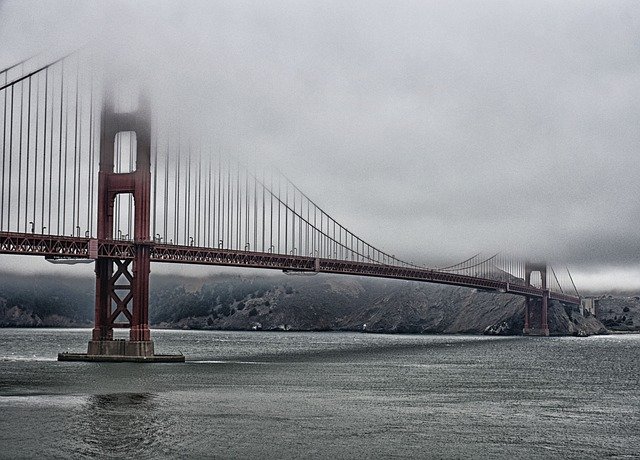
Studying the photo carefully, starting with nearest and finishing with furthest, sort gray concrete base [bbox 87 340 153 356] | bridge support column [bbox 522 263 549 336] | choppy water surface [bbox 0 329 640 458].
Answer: choppy water surface [bbox 0 329 640 458] < gray concrete base [bbox 87 340 153 356] < bridge support column [bbox 522 263 549 336]

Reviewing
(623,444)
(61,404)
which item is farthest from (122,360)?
(623,444)

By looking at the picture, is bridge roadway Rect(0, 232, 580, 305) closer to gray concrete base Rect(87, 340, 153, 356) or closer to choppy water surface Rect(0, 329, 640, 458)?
gray concrete base Rect(87, 340, 153, 356)

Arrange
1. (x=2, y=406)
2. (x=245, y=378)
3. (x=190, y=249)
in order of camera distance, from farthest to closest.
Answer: (x=190, y=249) → (x=245, y=378) → (x=2, y=406)

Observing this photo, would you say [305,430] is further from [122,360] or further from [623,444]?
[122,360]

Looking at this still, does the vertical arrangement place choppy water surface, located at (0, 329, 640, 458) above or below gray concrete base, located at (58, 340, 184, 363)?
below

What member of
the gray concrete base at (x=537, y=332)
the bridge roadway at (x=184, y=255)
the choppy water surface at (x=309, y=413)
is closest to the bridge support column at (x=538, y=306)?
the gray concrete base at (x=537, y=332)

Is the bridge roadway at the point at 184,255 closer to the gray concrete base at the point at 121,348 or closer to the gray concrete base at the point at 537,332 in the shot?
the gray concrete base at the point at 121,348

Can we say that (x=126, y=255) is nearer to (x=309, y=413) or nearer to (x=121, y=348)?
(x=121, y=348)

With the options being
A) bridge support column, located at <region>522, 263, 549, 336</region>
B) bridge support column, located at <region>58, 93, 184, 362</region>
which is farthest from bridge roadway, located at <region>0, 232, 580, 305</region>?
bridge support column, located at <region>522, 263, 549, 336</region>
